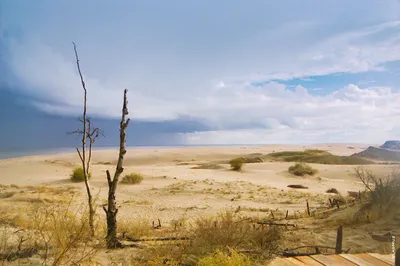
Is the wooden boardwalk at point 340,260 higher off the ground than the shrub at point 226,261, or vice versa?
the wooden boardwalk at point 340,260

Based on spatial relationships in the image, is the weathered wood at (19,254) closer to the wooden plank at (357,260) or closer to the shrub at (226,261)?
the shrub at (226,261)

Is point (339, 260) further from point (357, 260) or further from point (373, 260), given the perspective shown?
point (373, 260)

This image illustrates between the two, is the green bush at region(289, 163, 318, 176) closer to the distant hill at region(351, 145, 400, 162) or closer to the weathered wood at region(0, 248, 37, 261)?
the distant hill at region(351, 145, 400, 162)

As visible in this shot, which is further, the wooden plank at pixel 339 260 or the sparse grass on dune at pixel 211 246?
the sparse grass on dune at pixel 211 246

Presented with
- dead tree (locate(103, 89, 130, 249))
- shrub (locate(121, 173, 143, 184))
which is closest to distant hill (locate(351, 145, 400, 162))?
shrub (locate(121, 173, 143, 184))

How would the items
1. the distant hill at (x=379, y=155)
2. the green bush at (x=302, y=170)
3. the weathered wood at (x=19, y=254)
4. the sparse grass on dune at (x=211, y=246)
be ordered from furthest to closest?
the distant hill at (x=379, y=155) → the green bush at (x=302, y=170) → the sparse grass on dune at (x=211, y=246) → the weathered wood at (x=19, y=254)

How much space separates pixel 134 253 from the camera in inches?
218

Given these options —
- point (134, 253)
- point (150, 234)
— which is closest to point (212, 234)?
point (134, 253)

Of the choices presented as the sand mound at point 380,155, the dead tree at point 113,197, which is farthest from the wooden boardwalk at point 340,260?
the sand mound at point 380,155

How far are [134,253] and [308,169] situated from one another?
75.4 feet

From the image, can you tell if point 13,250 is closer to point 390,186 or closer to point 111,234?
point 111,234

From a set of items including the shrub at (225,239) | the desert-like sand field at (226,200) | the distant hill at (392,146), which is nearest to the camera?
the shrub at (225,239)

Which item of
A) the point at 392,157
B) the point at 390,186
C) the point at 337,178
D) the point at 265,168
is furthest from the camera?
the point at 392,157

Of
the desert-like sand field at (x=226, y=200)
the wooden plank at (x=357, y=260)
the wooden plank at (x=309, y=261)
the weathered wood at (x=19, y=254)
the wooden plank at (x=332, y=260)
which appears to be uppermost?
the wooden plank at (x=357, y=260)
